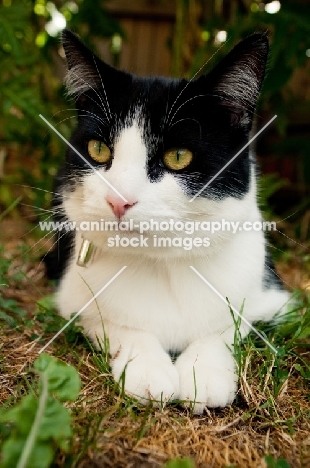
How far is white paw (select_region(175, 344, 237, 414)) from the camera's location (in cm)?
93

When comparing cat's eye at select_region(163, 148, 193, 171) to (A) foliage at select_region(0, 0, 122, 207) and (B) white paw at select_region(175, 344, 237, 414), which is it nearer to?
(B) white paw at select_region(175, 344, 237, 414)

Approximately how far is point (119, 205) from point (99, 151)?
0.75 feet

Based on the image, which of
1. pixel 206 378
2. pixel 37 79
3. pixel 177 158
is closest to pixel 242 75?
pixel 177 158

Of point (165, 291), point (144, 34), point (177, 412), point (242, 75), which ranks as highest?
point (144, 34)

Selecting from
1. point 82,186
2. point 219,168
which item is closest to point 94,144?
point 82,186

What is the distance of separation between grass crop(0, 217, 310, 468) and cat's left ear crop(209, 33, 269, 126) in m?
0.55

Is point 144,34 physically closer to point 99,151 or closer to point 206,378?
point 99,151

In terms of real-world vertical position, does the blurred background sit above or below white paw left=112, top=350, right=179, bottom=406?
above

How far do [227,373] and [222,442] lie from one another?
17 cm

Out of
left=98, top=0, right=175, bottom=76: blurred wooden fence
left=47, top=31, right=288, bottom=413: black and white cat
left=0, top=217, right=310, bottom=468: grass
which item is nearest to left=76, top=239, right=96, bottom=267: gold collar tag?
left=47, top=31, right=288, bottom=413: black and white cat

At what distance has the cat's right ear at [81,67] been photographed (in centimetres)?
113

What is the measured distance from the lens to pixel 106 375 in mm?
1001

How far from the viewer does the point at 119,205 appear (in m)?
0.92

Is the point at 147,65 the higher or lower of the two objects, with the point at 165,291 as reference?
higher
